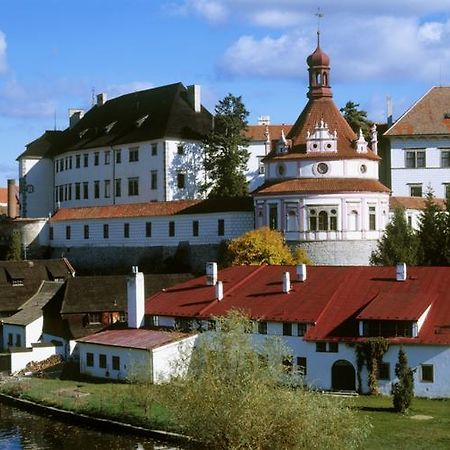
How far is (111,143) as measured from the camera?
270 feet

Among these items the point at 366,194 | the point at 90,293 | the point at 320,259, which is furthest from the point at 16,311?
the point at 366,194

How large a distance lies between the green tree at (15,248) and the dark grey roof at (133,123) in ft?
36.6

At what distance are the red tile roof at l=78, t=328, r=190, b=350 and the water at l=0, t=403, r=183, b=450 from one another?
19.3ft

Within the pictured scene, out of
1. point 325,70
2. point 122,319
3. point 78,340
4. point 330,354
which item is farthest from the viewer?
point 325,70

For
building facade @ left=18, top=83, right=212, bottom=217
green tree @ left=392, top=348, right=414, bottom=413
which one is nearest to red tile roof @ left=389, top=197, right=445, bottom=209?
building facade @ left=18, top=83, right=212, bottom=217

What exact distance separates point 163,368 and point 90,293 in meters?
12.7

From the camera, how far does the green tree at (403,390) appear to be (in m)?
35.7

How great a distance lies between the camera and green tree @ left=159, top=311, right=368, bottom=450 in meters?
25.7

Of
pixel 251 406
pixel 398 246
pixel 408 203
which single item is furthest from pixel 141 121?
pixel 251 406

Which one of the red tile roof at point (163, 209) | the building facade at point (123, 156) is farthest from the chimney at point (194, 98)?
the red tile roof at point (163, 209)

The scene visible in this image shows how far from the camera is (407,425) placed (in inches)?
1324

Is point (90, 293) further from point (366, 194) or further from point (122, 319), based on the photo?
point (366, 194)

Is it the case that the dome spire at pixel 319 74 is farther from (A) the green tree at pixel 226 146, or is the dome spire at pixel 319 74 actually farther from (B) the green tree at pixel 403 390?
(B) the green tree at pixel 403 390

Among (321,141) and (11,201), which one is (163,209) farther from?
(11,201)
